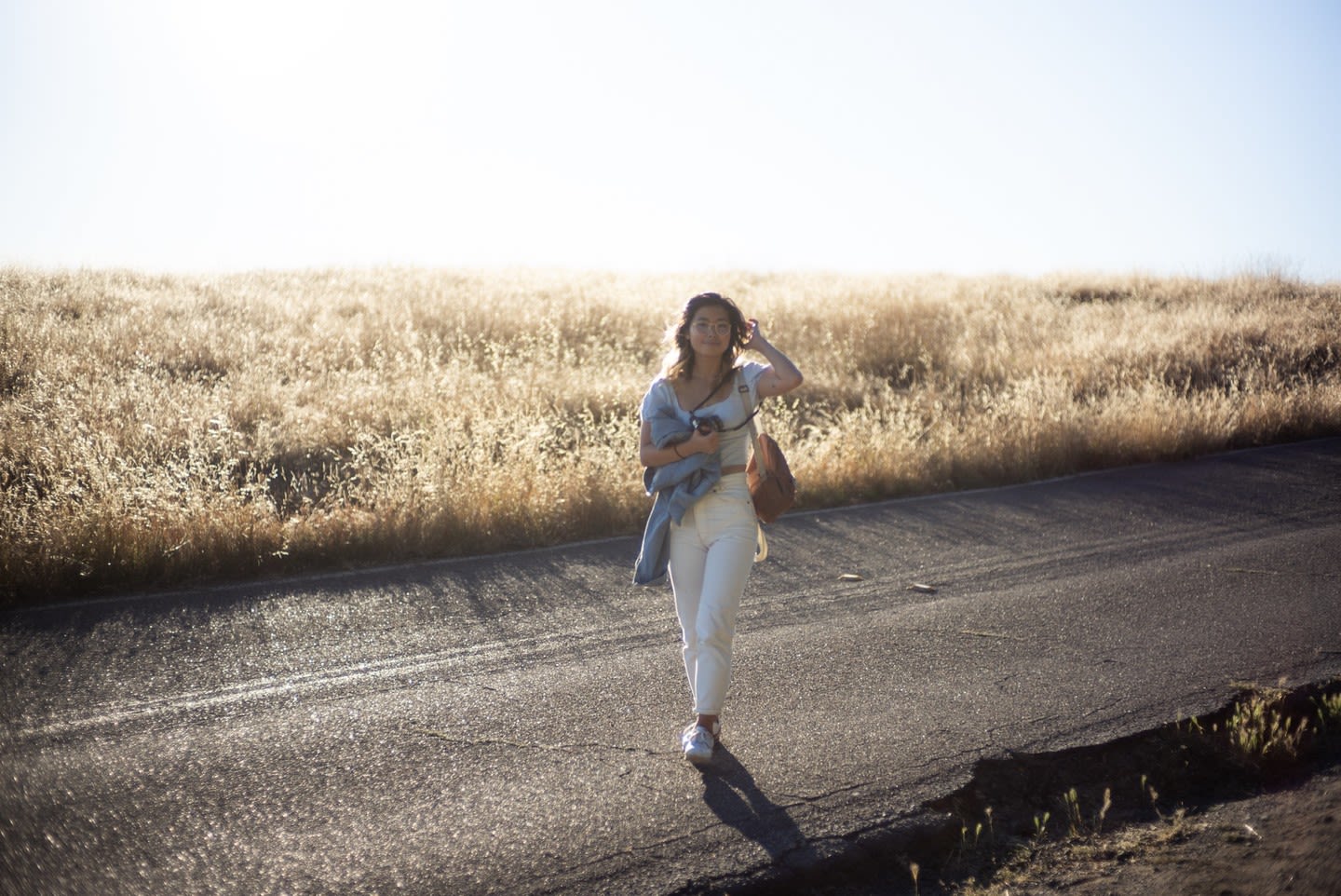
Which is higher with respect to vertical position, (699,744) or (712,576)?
(712,576)

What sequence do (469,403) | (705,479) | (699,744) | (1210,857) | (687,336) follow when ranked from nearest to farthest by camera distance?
(1210,857) → (699,744) → (705,479) → (687,336) → (469,403)

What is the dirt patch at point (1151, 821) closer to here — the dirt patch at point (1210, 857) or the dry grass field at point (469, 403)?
the dirt patch at point (1210, 857)

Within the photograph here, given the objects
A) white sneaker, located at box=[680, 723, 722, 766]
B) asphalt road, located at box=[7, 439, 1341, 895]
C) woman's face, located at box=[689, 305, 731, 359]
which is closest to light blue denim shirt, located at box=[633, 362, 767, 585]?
woman's face, located at box=[689, 305, 731, 359]

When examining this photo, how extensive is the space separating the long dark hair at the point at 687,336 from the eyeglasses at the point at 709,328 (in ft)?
0.13

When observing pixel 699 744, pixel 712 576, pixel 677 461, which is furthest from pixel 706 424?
pixel 699 744

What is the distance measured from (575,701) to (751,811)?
124 centimetres

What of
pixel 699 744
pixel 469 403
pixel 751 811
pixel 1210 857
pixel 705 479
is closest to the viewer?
pixel 1210 857

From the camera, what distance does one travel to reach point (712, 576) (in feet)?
13.6

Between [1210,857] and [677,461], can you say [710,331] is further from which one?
[1210,857]

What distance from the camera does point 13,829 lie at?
11.7 feet

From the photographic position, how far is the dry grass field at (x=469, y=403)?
7066 mm

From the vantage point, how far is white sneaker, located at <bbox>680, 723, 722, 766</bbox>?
4.09m

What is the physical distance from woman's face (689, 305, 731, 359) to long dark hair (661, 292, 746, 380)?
0.01 meters

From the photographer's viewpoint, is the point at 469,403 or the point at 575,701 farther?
the point at 469,403
